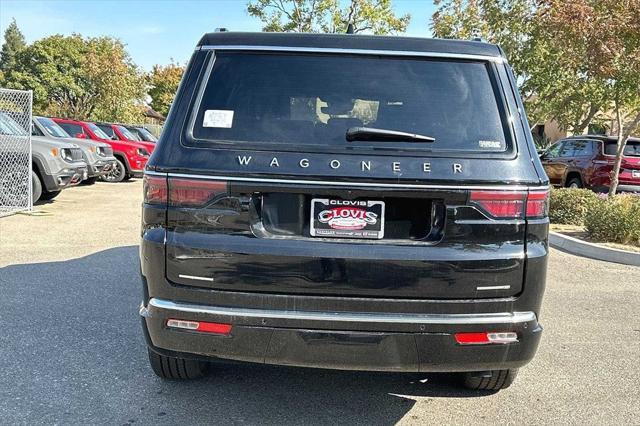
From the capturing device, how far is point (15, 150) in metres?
10.3

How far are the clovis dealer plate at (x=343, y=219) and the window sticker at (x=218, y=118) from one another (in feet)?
1.87

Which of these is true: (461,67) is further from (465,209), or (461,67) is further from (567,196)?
(567,196)

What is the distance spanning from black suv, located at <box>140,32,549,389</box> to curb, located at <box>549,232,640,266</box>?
5808mm

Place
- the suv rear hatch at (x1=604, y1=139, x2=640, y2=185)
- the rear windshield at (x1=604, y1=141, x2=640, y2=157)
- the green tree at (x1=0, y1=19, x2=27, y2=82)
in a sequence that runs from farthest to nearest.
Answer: the green tree at (x1=0, y1=19, x2=27, y2=82) → the rear windshield at (x1=604, y1=141, x2=640, y2=157) → the suv rear hatch at (x1=604, y1=139, x2=640, y2=185)

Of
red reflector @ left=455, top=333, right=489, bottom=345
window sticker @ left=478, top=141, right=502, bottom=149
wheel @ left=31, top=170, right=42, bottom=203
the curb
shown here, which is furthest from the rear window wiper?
wheel @ left=31, top=170, right=42, bottom=203

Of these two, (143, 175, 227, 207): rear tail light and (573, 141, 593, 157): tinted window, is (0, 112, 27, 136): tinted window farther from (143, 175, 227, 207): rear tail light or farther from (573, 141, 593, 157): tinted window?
(573, 141, 593, 157): tinted window

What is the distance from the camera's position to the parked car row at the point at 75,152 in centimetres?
1094

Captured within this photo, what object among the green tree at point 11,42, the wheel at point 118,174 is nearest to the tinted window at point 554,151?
the wheel at point 118,174

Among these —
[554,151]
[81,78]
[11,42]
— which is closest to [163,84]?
[81,78]

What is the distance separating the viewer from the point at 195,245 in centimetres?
268

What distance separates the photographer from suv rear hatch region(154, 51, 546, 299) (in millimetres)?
2654

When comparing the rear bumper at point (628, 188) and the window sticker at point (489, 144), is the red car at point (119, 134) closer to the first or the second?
the rear bumper at point (628, 188)

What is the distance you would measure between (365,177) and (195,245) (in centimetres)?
84

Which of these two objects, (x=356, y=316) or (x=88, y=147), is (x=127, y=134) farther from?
(x=356, y=316)
